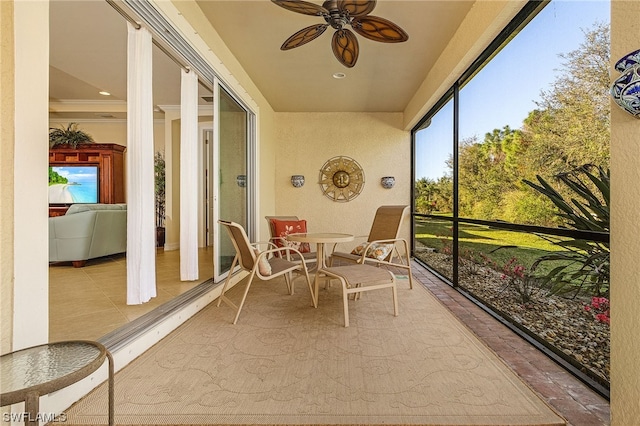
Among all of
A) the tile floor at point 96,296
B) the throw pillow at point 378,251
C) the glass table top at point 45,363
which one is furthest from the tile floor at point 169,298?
the glass table top at point 45,363

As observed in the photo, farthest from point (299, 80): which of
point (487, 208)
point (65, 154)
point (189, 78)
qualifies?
point (65, 154)

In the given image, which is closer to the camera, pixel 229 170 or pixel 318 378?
pixel 318 378

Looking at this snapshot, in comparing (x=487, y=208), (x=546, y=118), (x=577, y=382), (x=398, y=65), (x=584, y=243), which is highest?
(x=398, y=65)

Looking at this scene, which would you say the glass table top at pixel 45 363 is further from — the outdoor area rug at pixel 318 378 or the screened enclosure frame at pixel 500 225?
the screened enclosure frame at pixel 500 225

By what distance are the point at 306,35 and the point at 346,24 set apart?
1.30 ft

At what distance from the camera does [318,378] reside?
1851 millimetres

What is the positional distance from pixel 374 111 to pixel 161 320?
5.54 meters

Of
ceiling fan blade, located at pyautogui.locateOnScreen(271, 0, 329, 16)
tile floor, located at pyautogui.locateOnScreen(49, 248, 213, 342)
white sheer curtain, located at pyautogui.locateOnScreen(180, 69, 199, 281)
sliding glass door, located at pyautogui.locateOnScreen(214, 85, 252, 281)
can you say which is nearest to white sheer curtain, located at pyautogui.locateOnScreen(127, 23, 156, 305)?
tile floor, located at pyautogui.locateOnScreen(49, 248, 213, 342)

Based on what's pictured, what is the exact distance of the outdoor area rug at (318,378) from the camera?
1.53 m

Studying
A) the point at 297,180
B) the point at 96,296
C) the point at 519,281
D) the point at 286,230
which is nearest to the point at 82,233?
the point at 96,296

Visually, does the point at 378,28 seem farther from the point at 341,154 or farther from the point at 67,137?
the point at 67,137

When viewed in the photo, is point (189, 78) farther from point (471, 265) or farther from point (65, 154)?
point (65, 154)

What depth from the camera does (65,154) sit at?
283 inches

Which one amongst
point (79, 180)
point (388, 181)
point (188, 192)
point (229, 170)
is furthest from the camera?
point (79, 180)
